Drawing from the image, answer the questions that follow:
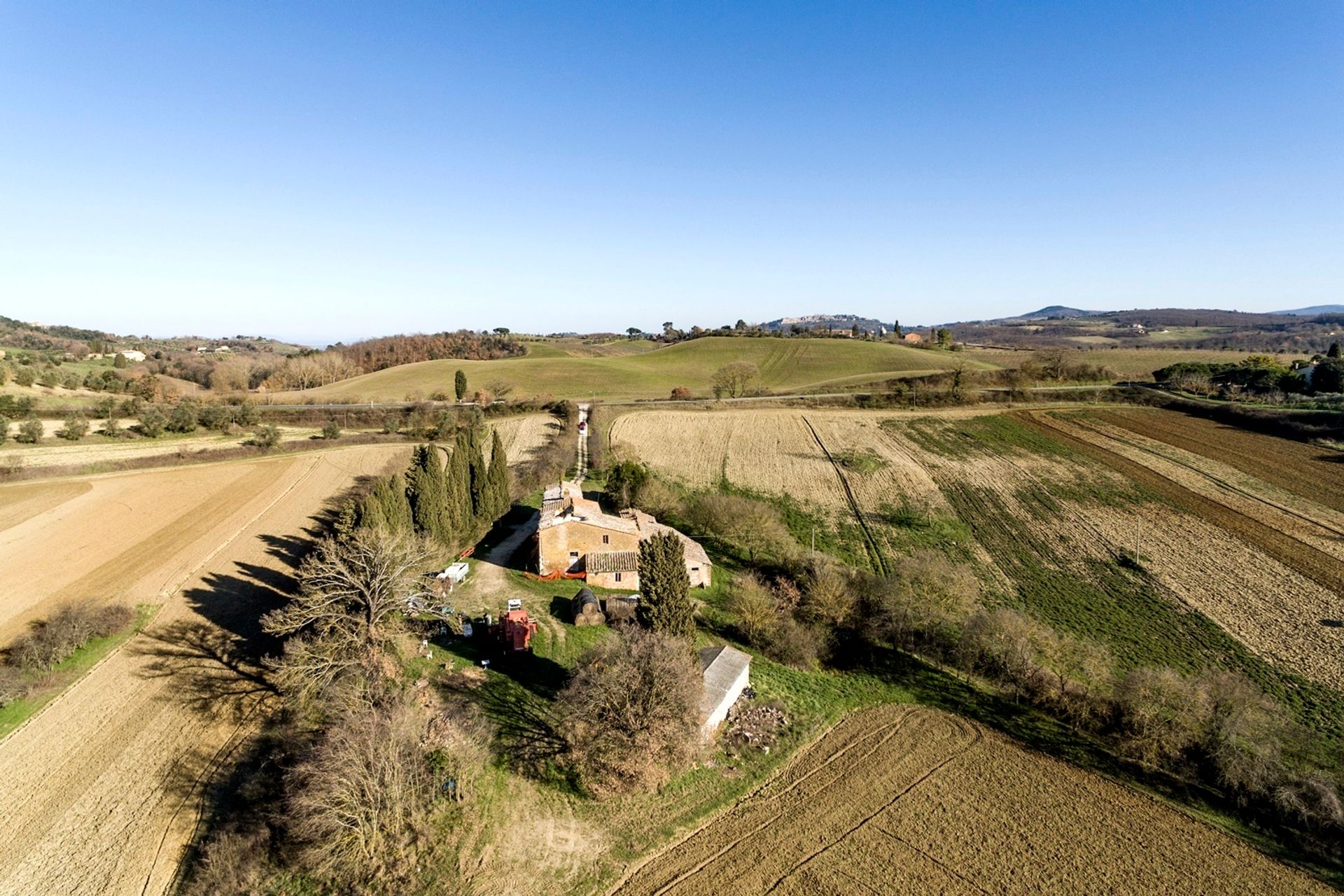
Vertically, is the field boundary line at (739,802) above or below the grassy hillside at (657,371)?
below

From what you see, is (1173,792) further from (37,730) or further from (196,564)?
(196,564)

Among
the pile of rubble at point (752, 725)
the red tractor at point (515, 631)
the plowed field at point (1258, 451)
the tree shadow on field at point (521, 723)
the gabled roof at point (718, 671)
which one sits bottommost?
the pile of rubble at point (752, 725)

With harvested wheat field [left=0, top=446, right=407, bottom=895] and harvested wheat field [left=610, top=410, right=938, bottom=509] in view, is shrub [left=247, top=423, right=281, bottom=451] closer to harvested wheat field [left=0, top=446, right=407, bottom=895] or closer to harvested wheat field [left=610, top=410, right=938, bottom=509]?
harvested wheat field [left=0, top=446, right=407, bottom=895]

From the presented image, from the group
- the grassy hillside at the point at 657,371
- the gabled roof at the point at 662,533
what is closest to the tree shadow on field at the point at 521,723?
the gabled roof at the point at 662,533

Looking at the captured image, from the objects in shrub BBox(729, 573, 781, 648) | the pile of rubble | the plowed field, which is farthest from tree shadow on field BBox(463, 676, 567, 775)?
the plowed field

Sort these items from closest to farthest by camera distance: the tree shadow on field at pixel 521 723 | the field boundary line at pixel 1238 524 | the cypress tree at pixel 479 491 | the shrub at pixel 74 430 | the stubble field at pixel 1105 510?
the tree shadow on field at pixel 521 723, the stubble field at pixel 1105 510, the field boundary line at pixel 1238 524, the cypress tree at pixel 479 491, the shrub at pixel 74 430

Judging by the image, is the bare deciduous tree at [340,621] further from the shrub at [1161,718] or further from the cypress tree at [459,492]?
the shrub at [1161,718]
